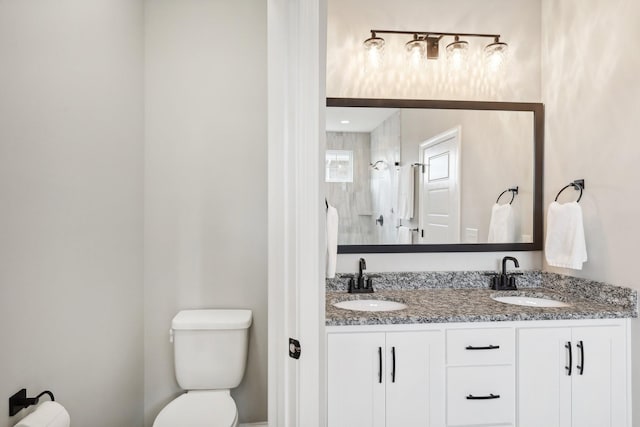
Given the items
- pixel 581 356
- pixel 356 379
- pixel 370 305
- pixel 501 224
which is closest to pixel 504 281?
pixel 501 224

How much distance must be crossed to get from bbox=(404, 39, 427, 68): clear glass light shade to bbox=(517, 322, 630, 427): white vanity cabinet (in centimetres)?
157

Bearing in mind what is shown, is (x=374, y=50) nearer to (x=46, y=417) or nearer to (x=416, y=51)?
(x=416, y=51)

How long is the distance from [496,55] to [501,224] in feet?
3.31

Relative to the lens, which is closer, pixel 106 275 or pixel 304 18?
pixel 304 18

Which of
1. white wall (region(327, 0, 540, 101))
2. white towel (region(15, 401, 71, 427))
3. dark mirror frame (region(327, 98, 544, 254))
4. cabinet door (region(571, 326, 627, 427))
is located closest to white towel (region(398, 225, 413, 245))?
dark mirror frame (region(327, 98, 544, 254))

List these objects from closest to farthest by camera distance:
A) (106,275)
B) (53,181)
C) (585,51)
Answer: (53,181)
(106,275)
(585,51)

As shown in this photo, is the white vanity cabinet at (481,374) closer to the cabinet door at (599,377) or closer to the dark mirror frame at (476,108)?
the cabinet door at (599,377)

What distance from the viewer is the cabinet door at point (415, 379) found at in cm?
175

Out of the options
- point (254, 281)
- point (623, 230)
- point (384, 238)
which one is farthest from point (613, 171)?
point (254, 281)

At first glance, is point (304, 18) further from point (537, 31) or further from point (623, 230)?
point (537, 31)

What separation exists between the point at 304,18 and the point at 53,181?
Answer: 1.06 meters

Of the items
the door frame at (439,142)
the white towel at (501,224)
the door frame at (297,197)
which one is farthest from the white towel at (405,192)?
the door frame at (297,197)

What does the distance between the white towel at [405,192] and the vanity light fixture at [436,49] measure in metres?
0.64

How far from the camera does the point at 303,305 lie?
108cm
